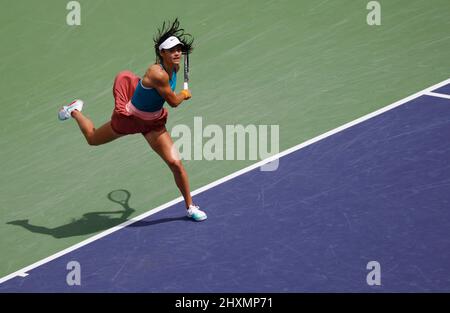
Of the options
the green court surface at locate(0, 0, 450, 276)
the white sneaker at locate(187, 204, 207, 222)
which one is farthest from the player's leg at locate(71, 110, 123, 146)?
the white sneaker at locate(187, 204, 207, 222)

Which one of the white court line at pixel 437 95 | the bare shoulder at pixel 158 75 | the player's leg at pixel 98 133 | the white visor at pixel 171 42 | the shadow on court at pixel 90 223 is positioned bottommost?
the shadow on court at pixel 90 223

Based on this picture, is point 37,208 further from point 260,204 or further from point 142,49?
point 142,49

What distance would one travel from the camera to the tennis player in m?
10.6

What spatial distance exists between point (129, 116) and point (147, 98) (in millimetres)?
368

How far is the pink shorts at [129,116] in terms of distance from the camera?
11.0m

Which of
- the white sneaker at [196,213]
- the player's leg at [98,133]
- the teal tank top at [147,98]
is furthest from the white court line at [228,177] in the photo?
the teal tank top at [147,98]

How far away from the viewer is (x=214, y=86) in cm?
1477

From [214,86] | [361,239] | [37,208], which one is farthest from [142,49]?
[361,239]

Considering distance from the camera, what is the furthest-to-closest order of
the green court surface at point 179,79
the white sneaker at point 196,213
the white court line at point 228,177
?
the green court surface at point 179,79, the white sneaker at point 196,213, the white court line at point 228,177

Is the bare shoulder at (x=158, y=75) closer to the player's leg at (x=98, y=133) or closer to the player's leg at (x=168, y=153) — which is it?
the player's leg at (x=168, y=153)

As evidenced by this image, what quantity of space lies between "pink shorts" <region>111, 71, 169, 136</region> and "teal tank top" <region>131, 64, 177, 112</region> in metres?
0.06

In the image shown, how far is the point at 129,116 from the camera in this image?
1104cm

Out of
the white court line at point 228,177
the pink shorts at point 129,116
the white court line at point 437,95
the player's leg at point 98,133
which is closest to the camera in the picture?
the white court line at point 228,177

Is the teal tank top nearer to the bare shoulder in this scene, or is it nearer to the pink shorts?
the pink shorts
